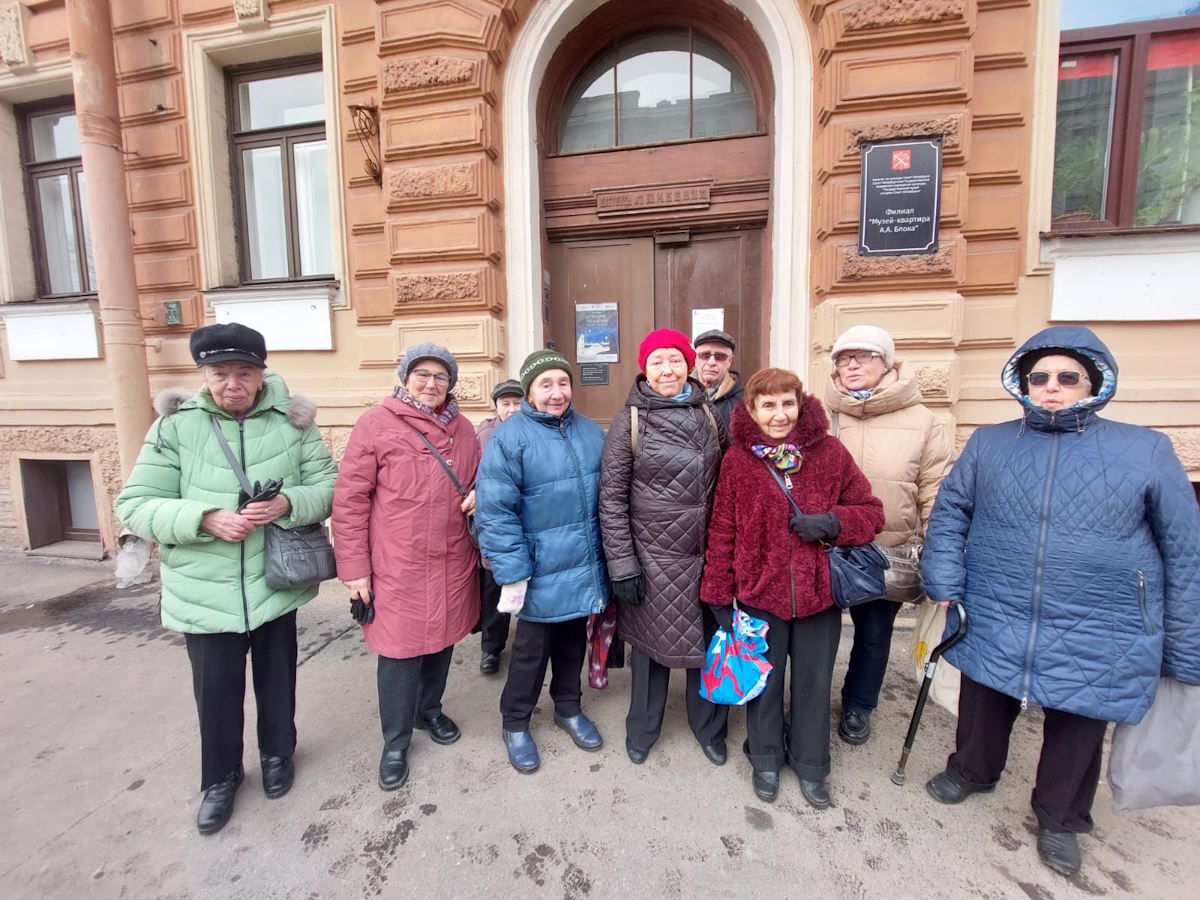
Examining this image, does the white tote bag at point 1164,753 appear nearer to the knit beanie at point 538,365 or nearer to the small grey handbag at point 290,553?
the knit beanie at point 538,365

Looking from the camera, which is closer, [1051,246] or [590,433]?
[590,433]

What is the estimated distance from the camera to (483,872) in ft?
6.11

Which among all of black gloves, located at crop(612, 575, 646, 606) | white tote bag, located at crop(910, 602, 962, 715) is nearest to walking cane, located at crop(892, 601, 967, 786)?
white tote bag, located at crop(910, 602, 962, 715)

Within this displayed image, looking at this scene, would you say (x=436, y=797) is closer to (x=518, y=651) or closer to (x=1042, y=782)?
(x=518, y=651)

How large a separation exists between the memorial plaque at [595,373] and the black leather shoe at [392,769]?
330 centimetres

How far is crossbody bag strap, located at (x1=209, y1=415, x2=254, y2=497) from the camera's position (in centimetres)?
202

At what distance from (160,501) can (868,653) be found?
3.03 m

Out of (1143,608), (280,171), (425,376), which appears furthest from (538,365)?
(280,171)

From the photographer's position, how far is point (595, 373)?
4.86m

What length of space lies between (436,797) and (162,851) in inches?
38.3

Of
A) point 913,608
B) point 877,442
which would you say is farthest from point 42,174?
point 913,608

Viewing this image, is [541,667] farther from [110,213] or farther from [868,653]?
[110,213]

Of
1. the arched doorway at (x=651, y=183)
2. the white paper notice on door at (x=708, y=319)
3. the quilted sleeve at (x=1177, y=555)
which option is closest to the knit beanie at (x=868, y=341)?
the quilted sleeve at (x=1177, y=555)

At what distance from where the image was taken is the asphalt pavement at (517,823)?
1.82m
